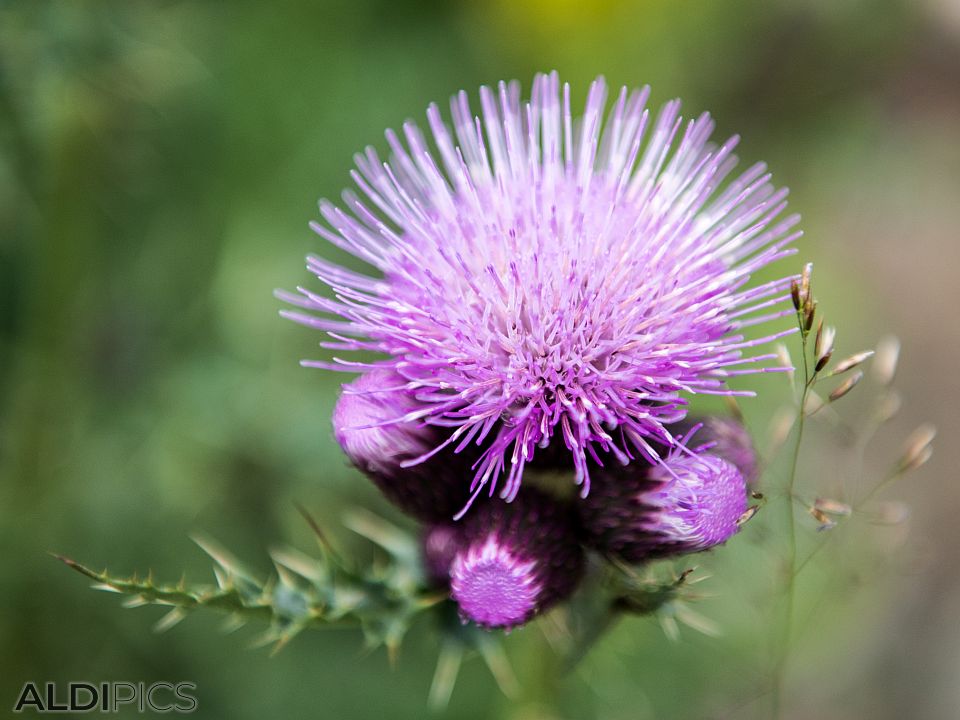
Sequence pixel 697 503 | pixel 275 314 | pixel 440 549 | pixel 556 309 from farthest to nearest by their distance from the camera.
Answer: pixel 275 314, pixel 440 549, pixel 556 309, pixel 697 503

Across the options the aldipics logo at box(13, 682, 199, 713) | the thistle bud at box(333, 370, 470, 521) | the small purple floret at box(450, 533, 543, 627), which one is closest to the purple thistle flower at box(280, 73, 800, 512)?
the thistle bud at box(333, 370, 470, 521)

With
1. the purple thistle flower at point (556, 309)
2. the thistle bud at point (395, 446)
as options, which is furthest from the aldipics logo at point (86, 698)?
the purple thistle flower at point (556, 309)

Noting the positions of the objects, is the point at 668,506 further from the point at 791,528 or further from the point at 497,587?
the point at 497,587

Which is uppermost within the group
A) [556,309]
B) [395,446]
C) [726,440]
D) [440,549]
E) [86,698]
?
[556,309]

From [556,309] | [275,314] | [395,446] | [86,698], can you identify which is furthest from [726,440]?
[86,698]

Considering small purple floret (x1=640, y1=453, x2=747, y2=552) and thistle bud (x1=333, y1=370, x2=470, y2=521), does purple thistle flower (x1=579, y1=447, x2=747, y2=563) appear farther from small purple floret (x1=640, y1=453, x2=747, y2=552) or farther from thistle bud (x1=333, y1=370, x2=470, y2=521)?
thistle bud (x1=333, y1=370, x2=470, y2=521)

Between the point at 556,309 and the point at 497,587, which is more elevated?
the point at 556,309

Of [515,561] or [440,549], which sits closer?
[515,561]

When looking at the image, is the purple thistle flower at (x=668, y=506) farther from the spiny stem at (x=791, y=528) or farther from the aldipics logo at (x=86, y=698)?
the aldipics logo at (x=86, y=698)
